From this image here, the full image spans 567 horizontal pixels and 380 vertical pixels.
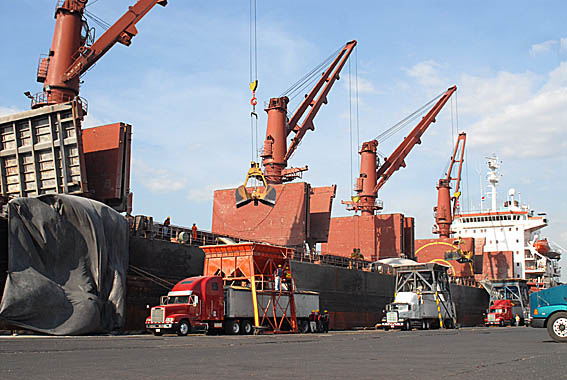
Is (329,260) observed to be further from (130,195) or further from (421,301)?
(130,195)

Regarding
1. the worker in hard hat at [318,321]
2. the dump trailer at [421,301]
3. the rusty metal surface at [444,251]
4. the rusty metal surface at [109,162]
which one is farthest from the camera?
the rusty metal surface at [444,251]

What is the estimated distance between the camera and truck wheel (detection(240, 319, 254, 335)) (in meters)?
25.1

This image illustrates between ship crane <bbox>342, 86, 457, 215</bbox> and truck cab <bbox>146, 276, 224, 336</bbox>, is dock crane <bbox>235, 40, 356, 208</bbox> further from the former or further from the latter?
truck cab <bbox>146, 276, 224, 336</bbox>

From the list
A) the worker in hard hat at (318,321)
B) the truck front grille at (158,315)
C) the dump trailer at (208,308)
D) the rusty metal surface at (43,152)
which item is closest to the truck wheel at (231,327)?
the dump trailer at (208,308)

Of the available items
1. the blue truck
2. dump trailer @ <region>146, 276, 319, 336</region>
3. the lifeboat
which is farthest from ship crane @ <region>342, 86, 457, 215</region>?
the blue truck

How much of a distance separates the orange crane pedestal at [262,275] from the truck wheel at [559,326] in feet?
38.5

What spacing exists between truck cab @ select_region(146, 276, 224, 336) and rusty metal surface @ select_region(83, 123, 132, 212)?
31.5 ft

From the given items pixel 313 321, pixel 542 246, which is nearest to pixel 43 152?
pixel 313 321

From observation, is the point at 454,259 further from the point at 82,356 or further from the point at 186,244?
the point at 82,356

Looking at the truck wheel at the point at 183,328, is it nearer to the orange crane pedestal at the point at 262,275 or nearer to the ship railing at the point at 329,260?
the orange crane pedestal at the point at 262,275

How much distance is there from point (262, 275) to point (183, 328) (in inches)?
174

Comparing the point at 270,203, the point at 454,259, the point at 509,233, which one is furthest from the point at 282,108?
the point at 509,233

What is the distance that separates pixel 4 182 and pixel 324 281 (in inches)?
792

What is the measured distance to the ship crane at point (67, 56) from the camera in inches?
1284
